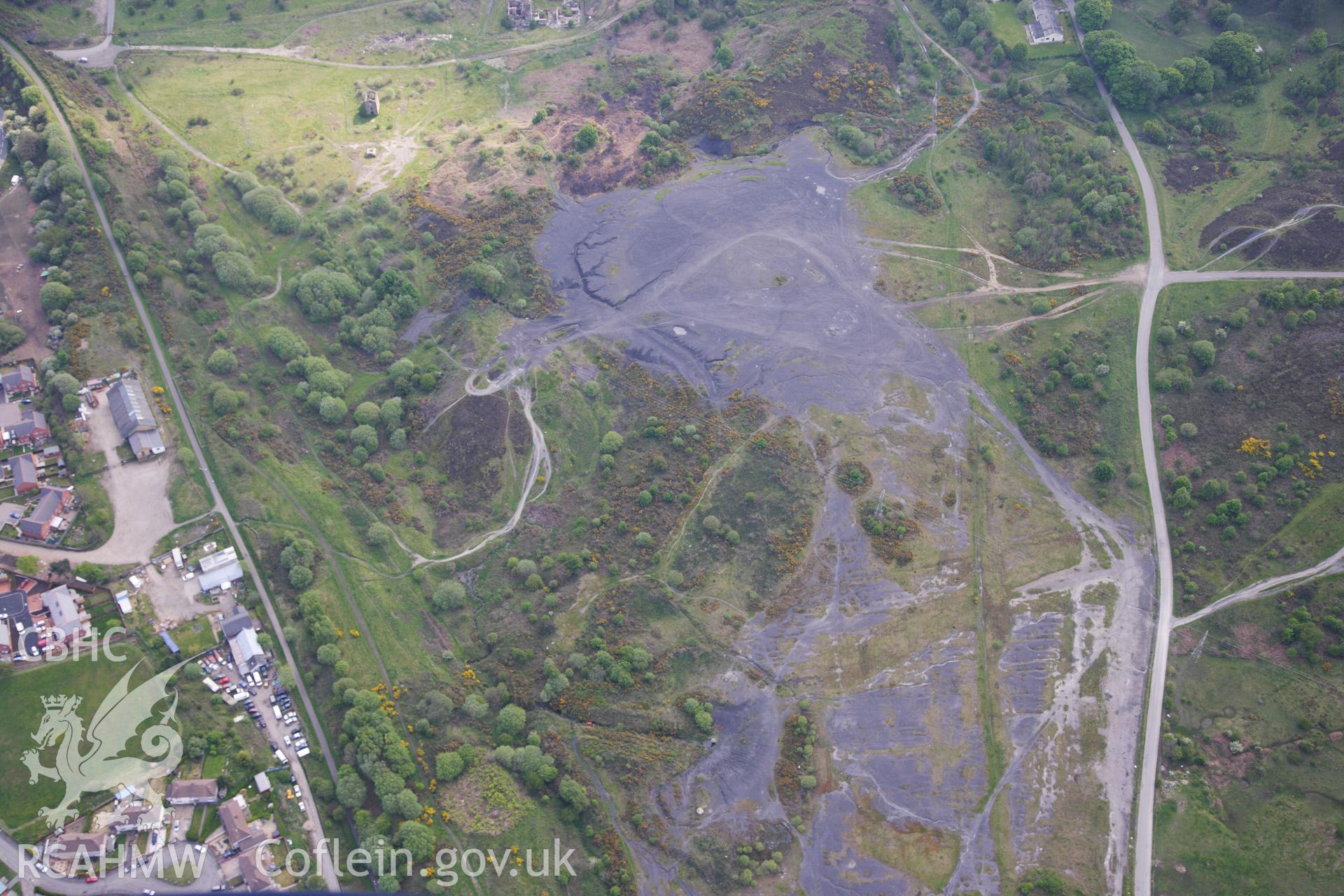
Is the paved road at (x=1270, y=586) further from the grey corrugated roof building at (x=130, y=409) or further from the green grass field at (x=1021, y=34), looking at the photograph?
the grey corrugated roof building at (x=130, y=409)

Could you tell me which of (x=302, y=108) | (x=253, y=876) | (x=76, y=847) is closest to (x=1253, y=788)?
(x=253, y=876)

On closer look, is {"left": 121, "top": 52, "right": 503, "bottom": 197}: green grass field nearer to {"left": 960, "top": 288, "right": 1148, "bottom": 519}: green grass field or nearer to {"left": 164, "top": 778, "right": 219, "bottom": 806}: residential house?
{"left": 164, "top": 778, "right": 219, "bottom": 806}: residential house

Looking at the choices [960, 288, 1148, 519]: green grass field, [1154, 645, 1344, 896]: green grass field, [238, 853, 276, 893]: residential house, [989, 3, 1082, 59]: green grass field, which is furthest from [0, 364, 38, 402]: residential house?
[989, 3, 1082, 59]: green grass field

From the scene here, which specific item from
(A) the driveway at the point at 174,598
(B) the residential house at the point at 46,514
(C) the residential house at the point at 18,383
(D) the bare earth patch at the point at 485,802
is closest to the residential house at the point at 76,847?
(A) the driveway at the point at 174,598

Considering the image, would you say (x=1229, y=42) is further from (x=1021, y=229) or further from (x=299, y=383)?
(x=299, y=383)

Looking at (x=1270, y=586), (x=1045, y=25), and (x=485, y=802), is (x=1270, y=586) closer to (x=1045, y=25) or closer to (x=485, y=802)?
(x=485, y=802)

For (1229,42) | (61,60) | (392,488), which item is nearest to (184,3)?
(61,60)

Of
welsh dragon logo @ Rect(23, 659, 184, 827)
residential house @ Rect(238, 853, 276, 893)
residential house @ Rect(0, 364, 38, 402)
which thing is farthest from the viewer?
residential house @ Rect(0, 364, 38, 402)
